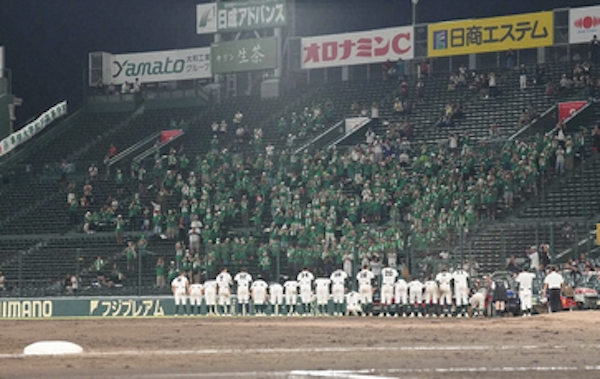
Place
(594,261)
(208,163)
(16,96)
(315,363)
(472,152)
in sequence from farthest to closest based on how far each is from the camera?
(16,96) < (208,163) < (472,152) < (594,261) < (315,363)

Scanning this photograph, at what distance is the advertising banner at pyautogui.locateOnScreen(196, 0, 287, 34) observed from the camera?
188 feet

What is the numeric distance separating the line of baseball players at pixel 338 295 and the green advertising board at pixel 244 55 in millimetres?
19854

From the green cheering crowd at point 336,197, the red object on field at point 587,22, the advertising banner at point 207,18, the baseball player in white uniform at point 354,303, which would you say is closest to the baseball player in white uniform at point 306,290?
the green cheering crowd at point 336,197

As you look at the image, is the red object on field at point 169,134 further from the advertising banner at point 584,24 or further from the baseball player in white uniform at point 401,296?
the baseball player in white uniform at point 401,296

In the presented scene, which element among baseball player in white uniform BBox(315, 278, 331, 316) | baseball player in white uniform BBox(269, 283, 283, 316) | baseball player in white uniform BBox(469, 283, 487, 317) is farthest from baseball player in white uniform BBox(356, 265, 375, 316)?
baseball player in white uniform BBox(469, 283, 487, 317)

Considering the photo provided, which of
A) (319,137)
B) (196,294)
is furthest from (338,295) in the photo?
(319,137)

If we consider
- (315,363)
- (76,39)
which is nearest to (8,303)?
(315,363)

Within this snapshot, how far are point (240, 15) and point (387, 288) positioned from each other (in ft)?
85.3

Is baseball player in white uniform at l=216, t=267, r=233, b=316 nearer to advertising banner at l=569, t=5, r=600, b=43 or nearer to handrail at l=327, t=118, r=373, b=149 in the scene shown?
handrail at l=327, t=118, r=373, b=149

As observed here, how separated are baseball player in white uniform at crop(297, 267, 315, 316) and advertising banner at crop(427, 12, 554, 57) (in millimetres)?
19342

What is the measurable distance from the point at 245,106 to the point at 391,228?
20.9 m

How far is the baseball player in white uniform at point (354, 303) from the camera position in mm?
35997

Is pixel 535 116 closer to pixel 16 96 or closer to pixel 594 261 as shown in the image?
pixel 594 261

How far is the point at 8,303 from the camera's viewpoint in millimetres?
40094
